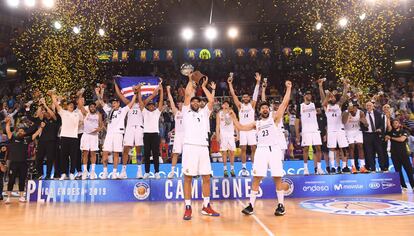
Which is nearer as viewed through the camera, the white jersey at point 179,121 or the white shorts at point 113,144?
the white shorts at point 113,144

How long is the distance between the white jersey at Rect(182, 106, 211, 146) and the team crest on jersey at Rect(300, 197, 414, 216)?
340 centimetres

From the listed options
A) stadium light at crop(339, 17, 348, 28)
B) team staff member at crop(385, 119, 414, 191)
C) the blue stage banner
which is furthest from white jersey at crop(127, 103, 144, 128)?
stadium light at crop(339, 17, 348, 28)

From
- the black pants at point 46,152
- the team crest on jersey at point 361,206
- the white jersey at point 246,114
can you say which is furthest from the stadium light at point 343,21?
the black pants at point 46,152

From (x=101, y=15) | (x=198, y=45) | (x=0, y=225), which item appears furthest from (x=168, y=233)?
(x=198, y=45)

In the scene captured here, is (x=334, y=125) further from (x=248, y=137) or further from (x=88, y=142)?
(x=88, y=142)

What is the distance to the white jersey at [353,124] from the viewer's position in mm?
11148

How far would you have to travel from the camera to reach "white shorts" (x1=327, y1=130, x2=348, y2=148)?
10812 millimetres

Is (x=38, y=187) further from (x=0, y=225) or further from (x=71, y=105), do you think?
Result: (x=0, y=225)

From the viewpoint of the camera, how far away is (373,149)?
11.5m

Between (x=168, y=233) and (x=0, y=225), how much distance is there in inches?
145

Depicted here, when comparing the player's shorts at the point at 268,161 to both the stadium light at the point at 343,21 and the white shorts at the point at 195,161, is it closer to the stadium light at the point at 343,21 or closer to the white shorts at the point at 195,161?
the white shorts at the point at 195,161

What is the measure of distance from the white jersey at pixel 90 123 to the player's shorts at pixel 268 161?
5751 millimetres

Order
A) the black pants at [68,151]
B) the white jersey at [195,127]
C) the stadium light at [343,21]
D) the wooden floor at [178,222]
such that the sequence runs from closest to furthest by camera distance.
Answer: the wooden floor at [178,222], the white jersey at [195,127], the black pants at [68,151], the stadium light at [343,21]

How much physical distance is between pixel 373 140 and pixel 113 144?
8705 millimetres
